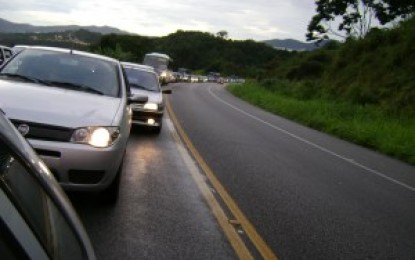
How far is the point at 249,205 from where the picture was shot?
7.96m

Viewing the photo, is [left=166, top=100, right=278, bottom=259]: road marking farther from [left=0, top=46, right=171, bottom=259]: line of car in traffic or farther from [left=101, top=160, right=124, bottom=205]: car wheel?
[left=0, top=46, right=171, bottom=259]: line of car in traffic

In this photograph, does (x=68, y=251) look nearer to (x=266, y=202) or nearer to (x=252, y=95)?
(x=266, y=202)

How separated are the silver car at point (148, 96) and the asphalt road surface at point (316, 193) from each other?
0.97 metres

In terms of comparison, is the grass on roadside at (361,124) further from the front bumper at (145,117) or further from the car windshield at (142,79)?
the car windshield at (142,79)

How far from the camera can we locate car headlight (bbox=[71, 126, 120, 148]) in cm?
613

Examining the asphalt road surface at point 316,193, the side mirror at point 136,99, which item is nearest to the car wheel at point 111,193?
the asphalt road surface at point 316,193

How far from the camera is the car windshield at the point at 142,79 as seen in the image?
51.5 ft

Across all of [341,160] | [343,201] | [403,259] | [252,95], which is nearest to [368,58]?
[252,95]

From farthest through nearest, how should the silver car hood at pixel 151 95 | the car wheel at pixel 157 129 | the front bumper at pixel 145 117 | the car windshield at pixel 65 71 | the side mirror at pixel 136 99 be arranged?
the car wheel at pixel 157 129, the silver car hood at pixel 151 95, the front bumper at pixel 145 117, the side mirror at pixel 136 99, the car windshield at pixel 65 71

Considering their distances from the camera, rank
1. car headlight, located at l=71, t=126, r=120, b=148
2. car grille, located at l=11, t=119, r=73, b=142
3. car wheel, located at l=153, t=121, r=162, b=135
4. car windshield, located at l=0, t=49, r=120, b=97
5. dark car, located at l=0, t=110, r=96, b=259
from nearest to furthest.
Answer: dark car, located at l=0, t=110, r=96, b=259
car grille, located at l=11, t=119, r=73, b=142
car headlight, located at l=71, t=126, r=120, b=148
car windshield, located at l=0, t=49, r=120, b=97
car wheel, located at l=153, t=121, r=162, b=135

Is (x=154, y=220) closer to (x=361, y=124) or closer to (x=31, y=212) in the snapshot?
(x=31, y=212)

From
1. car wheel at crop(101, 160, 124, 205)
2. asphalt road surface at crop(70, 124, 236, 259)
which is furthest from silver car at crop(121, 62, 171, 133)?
car wheel at crop(101, 160, 124, 205)

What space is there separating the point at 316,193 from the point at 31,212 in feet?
25.3

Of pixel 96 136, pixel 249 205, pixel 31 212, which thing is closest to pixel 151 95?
pixel 249 205
